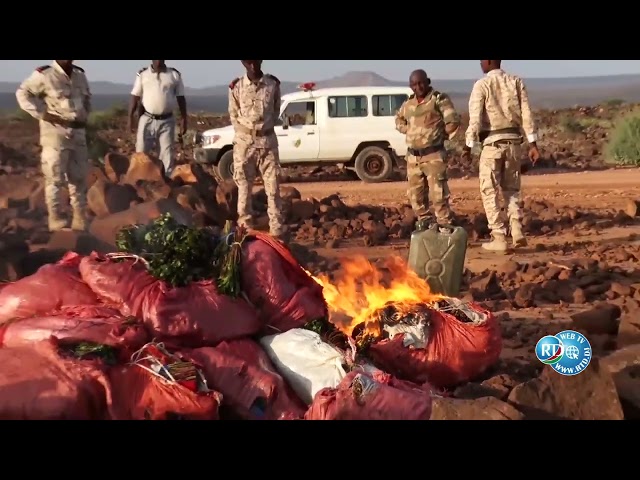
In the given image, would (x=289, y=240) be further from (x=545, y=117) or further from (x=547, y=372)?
(x=545, y=117)

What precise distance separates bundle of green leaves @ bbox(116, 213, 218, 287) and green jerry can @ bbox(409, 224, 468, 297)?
1.62 metres

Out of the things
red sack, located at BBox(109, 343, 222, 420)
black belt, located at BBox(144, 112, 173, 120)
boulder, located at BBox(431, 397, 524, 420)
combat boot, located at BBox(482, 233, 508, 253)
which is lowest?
boulder, located at BBox(431, 397, 524, 420)

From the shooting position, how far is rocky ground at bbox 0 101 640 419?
3.99m

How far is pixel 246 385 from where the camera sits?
3.92 metres

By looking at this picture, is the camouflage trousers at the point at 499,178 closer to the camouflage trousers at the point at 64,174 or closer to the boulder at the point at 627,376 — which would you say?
the boulder at the point at 627,376

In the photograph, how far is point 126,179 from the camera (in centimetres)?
854

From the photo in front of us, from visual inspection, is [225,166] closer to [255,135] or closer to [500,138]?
[255,135]

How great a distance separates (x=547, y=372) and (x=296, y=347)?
116 cm

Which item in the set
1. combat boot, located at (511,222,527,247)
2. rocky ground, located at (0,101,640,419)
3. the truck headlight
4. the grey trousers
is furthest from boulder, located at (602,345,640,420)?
the truck headlight

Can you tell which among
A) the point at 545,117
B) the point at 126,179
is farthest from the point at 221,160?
the point at 545,117

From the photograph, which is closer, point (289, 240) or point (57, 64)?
point (57, 64)

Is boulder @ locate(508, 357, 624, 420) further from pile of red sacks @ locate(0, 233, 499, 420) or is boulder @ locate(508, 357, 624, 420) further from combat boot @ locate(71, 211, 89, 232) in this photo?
combat boot @ locate(71, 211, 89, 232)

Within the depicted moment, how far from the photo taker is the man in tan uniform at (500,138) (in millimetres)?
7168
